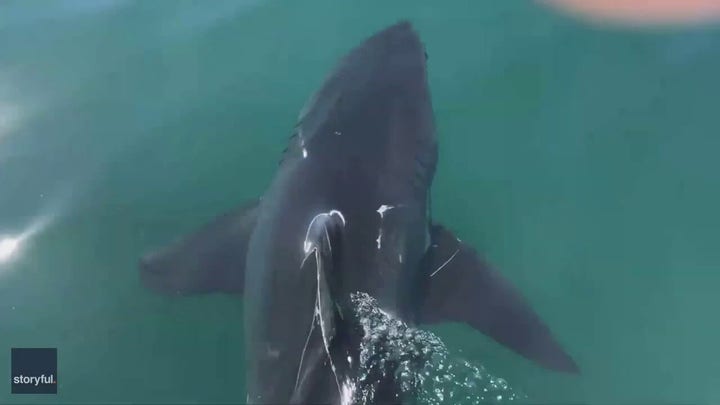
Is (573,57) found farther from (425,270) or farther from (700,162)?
(425,270)

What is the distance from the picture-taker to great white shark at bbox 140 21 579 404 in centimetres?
496

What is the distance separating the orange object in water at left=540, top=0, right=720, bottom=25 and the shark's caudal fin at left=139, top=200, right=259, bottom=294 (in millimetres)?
4398

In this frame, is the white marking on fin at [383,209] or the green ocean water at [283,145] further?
the green ocean water at [283,145]

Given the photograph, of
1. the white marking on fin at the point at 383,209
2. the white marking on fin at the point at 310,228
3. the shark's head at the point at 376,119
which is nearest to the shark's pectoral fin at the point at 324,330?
the white marking on fin at the point at 310,228

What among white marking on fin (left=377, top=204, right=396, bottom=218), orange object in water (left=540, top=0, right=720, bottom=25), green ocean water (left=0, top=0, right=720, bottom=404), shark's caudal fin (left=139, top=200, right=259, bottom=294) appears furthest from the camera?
orange object in water (left=540, top=0, right=720, bottom=25)

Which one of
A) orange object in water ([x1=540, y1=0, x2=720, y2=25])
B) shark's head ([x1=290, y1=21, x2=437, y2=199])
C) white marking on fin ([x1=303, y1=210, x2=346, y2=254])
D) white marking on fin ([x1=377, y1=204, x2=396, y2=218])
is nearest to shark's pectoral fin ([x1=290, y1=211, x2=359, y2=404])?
white marking on fin ([x1=303, y1=210, x2=346, y2=254])

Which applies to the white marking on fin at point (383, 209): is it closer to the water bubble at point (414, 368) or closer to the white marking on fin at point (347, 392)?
the water bubble at point (414, 368)

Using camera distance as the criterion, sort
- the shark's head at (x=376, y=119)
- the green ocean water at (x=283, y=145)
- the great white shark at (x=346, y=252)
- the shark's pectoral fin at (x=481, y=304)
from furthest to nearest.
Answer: the green ocean water at (x=283, y=145), the shark's pectoral fin at (x=481, y=304), the shark's head at (x=376, y=119), the great white shark at (x=346, y=252)

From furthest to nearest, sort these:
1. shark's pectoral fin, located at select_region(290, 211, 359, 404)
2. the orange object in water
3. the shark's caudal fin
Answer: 1. the orange object in water
2. the shark's caudal fin
3. shark's pectoral fin, located at select_region(290, 211, 359, 404)

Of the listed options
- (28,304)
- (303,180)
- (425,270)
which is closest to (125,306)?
(28,304)

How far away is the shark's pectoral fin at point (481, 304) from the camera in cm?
575

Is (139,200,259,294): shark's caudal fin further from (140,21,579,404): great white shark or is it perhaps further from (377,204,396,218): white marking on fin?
(377,204,396,218): white marking on fin

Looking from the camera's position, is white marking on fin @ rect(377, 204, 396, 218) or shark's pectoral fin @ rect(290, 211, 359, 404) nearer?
shark's pectoral fin @ rect(290, 211, 359, 404)

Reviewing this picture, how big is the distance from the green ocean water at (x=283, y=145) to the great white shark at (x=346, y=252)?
0.32 meters
